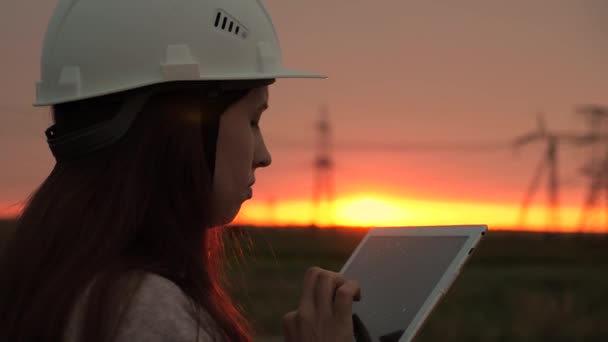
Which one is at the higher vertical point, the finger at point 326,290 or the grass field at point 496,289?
the finger at point 326,290

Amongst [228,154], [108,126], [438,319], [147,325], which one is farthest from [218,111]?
[438,319]

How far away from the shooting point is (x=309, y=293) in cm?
233

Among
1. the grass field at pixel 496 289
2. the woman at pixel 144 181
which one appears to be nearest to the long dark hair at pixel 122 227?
the woman at pixel 144 181

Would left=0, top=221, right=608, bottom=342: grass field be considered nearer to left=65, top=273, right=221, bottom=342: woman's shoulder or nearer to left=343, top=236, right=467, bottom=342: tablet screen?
left=343, top=236, right=467, bottom=342: tablet screen

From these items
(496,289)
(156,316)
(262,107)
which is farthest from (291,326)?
(496,289)

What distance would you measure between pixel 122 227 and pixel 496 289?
101ft

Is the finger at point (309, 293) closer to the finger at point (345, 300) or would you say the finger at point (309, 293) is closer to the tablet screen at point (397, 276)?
the finger at point (345, 300)

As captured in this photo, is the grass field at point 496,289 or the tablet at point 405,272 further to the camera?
the grass field at point 496,289

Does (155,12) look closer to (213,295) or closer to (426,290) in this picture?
(213,295)

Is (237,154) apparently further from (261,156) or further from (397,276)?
(397,276)

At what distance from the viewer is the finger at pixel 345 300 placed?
229cm

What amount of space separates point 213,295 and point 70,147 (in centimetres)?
46

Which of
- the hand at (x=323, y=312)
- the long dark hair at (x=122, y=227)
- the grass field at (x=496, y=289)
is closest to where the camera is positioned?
the long dark hair at (x=122, y=227)

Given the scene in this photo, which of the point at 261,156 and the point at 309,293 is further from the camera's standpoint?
the point at 261,156
